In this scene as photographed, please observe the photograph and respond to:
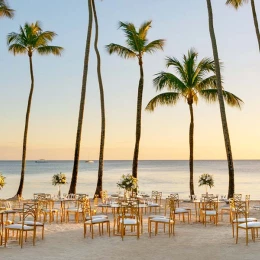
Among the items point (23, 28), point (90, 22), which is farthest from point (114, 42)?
point (23, 28)

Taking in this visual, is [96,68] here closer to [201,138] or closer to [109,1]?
[109,1]

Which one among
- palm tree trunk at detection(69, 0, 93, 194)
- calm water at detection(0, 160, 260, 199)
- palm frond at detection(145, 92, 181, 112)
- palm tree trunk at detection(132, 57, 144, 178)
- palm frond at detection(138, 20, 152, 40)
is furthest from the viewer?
calm water at detection(0, 160, 260, 199)

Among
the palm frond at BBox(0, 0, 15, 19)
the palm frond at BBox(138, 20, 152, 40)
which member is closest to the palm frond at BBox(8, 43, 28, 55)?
the palm frond at BBox(0, 0, 15, 19)

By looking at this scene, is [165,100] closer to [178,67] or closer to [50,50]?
[178,67]

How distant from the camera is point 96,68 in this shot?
74.6 ft

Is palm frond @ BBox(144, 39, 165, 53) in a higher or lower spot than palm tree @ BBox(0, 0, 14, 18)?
lower

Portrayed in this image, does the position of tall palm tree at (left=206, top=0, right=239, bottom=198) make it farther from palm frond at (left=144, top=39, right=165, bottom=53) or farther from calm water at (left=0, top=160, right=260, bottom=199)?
calm water at (left=0, top=160, right=260, bottom=199)

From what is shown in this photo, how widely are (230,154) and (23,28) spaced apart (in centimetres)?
1319

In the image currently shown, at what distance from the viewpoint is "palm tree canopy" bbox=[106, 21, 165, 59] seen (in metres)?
23.0

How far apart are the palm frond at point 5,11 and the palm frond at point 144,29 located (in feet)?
23.2

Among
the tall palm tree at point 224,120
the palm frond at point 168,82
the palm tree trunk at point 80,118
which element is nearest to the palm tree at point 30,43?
the palm tree trunk at point 80,118

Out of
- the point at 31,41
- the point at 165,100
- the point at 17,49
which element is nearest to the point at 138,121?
the point at 165,100

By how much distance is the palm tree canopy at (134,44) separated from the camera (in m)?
23.0

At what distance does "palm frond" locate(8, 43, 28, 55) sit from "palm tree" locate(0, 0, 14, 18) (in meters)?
1.62
